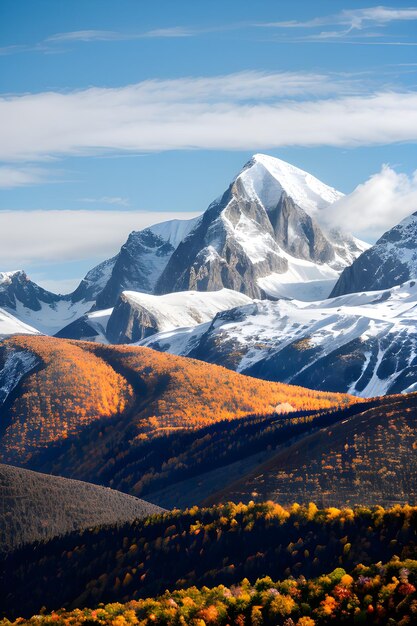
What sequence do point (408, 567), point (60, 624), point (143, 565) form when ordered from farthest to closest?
point (143, 565), point (60, 624), point (408, 567)

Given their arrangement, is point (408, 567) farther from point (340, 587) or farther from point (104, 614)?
point (104, 614)

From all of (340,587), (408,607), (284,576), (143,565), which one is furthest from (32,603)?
(408,607)

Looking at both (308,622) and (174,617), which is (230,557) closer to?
(174,617)

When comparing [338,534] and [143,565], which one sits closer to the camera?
[338,534]

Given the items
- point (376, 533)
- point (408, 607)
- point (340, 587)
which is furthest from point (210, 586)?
point (408, 607)

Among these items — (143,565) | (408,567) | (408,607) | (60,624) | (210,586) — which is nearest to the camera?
(408,607)

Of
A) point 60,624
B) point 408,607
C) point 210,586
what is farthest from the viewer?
point 210,586

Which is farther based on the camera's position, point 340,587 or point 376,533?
point 376,533

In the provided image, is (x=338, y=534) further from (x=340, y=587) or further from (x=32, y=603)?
(x=32, y=603)

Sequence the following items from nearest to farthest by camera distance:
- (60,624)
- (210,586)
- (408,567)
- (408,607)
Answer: (408,607), (408,567), (60,624), (210,586)
